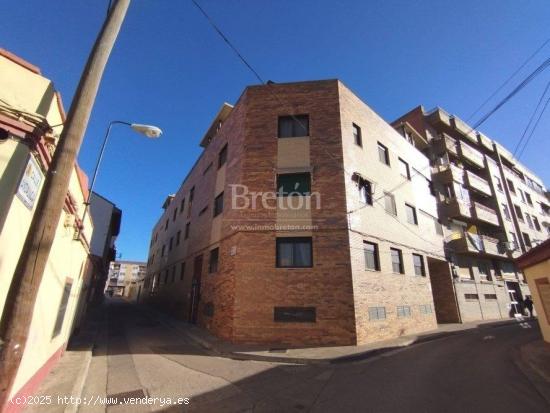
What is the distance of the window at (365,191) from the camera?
506 inches

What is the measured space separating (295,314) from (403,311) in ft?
19.8

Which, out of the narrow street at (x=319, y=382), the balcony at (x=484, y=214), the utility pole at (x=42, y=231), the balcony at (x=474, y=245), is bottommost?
the narrow street at (x=319, y=382)

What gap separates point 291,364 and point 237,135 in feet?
35.0

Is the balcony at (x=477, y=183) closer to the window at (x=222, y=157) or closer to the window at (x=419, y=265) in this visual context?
the window at (x=419, y=265)

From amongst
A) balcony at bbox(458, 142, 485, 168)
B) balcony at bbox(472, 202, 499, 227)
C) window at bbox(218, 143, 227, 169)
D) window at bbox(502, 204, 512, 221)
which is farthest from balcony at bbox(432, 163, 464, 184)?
window at bbox(218, 143, 227, 169)

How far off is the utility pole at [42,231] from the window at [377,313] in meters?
10.7

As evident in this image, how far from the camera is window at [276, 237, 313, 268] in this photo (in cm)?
1079

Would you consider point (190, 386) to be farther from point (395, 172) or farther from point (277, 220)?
point (395, 172)

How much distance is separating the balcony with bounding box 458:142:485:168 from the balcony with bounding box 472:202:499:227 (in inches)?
193

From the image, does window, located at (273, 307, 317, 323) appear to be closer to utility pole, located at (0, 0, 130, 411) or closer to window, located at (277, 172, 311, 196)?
window, located at (277, 172, 311, 196)

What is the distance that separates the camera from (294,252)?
10.9 metres

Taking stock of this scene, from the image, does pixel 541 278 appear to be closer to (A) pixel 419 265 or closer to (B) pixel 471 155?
(A) pixel 419 265

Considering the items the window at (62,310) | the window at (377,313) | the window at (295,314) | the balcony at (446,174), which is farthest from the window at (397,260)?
the window at (62,310)

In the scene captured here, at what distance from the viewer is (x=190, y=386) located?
566 centimetres
